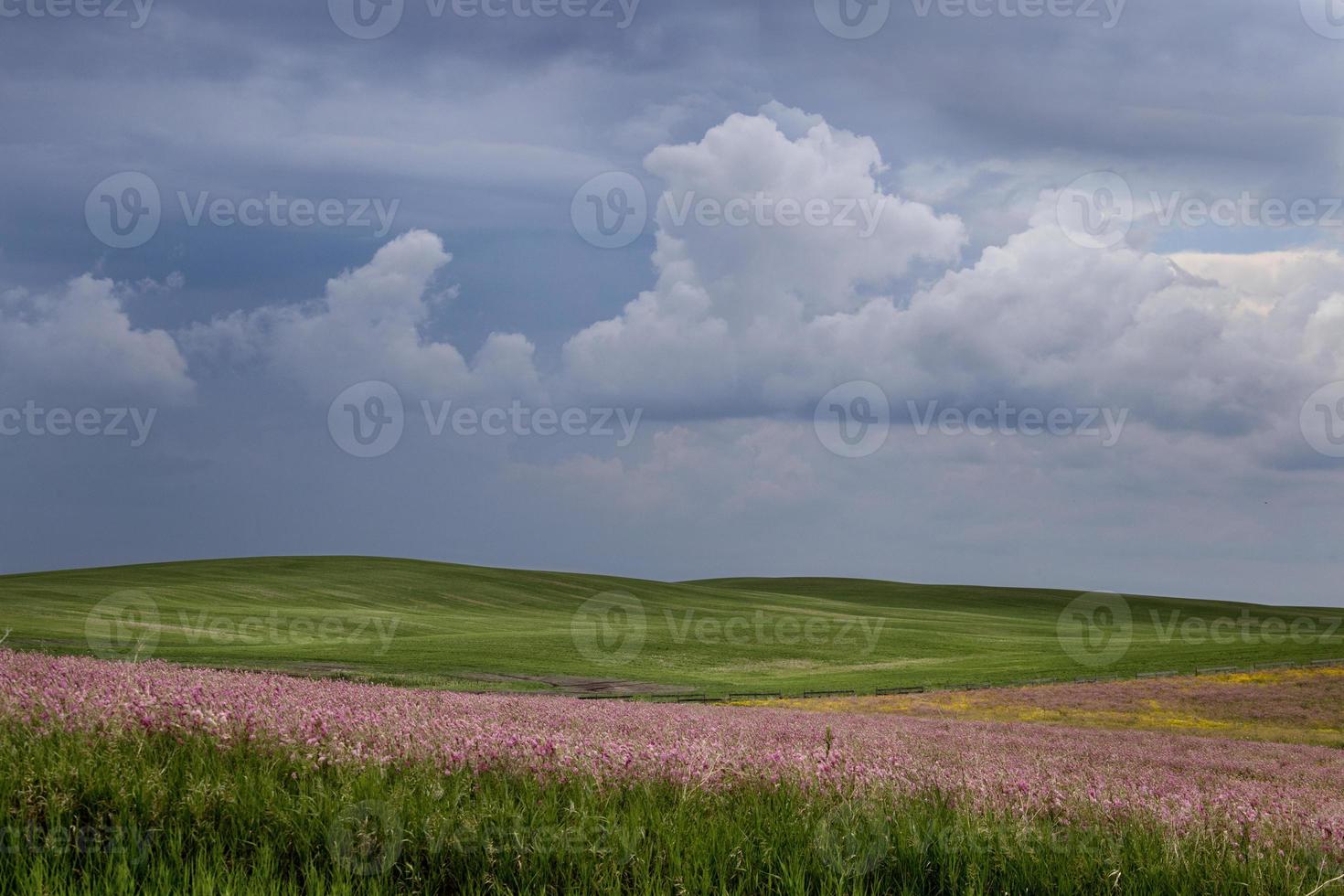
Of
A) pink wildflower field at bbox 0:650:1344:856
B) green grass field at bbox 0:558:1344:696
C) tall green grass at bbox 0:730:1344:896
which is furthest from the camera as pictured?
green grass field at bbox 0:558:1344:696

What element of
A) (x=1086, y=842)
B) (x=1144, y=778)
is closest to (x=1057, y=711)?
(x=1144, y=778)

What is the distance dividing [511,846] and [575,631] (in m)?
78.4

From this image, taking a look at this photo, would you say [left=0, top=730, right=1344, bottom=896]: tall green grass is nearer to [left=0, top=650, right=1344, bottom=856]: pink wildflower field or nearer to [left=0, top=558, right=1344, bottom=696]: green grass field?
[left=0, top=650, right=1344, bottom=856]: pink wildflower field

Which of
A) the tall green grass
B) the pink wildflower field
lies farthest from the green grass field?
the tall green grass

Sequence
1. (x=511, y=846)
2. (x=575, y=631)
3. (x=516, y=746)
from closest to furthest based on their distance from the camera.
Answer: (x=511, y=846) → (x=516, y=746) → (x=575, y=631)

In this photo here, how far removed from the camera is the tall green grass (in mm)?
4375

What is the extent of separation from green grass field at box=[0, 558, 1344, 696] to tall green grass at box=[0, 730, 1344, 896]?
21.2ft

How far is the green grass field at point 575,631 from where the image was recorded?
50844 millimetres

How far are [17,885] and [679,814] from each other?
10.5 feet

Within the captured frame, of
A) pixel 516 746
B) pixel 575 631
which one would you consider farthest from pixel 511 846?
pixel 575 631

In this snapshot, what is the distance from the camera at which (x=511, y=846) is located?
180 inches

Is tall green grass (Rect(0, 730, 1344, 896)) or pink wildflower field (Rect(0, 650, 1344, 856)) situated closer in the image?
tall green grass (Rect(0, 730, 1344, 896))

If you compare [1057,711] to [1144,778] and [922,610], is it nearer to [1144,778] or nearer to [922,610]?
[1144,778]

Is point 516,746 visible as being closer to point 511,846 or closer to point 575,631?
point 511,846
